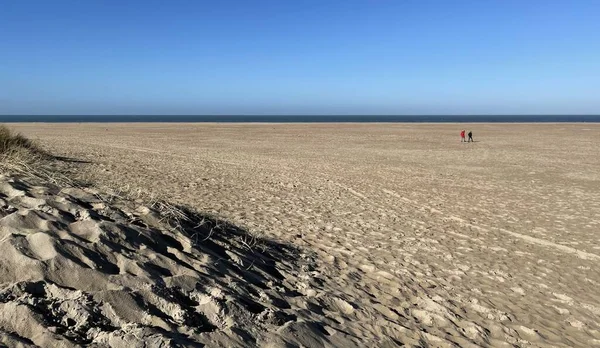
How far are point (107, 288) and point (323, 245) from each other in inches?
144

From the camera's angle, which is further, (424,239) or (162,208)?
(424,239)

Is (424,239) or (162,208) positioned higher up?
(162,208)

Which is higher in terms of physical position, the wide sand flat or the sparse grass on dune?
the sparse grass on dune

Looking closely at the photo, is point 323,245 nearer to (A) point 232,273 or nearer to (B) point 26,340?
(A) point 232,273

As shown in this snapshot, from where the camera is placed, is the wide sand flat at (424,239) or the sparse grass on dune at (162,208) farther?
the sparse grass on dune at (162,208)

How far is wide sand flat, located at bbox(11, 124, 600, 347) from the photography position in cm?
420

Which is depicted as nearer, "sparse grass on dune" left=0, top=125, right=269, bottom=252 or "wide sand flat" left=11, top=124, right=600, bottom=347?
"wide sand flat" left=11, top=124, right=600, bottom=347

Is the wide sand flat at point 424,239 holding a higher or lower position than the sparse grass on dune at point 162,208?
lower

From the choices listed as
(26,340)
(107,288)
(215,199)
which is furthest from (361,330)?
(215,199)

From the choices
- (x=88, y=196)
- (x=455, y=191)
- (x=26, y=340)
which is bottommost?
(x=455, y=191)

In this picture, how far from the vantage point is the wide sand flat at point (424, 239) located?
420cm

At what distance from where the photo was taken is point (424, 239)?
7.15 m

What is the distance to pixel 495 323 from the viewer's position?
432cm

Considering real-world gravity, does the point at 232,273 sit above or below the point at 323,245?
above
